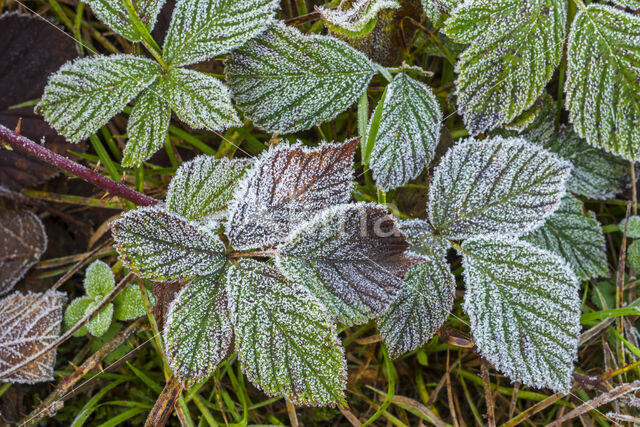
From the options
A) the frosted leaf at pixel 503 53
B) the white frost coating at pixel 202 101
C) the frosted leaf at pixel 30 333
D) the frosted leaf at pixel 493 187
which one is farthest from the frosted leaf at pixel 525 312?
the frosted leaf at pixel 30 333

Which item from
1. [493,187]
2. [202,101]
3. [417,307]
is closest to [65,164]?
[202,101]

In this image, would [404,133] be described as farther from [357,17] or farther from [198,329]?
[198,329]

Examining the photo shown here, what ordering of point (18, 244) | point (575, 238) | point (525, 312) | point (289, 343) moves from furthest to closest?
point (18, 244) → point (575, 238) → point (525, 312) → point (289, 343)

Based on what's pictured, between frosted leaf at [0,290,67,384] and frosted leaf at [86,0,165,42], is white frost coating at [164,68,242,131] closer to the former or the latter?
frosted leaf at [86,0,165,42]

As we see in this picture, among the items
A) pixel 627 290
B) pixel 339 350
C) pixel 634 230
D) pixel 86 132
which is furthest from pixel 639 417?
pixel 86 132

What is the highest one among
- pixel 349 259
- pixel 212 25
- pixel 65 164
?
pixel 212 25

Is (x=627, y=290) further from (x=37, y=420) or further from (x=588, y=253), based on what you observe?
(x=37, y=420)
